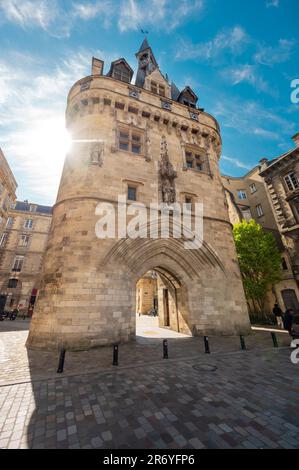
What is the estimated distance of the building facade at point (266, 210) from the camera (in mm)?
17438

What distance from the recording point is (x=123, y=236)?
9.42 meters

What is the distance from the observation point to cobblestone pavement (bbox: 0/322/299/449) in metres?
2.57

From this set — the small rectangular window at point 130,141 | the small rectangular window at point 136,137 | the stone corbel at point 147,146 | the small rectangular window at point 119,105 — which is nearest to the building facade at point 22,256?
the small rectangular window at point 130,141

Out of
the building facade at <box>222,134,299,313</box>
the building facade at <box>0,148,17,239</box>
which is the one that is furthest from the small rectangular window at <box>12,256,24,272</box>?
the building facade at <box>222,134,299,313</box>

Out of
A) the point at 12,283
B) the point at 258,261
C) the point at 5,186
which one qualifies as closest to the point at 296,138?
the point at 258,261

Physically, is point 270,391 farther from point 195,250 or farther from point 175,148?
point 175,148

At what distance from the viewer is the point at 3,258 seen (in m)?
25.6

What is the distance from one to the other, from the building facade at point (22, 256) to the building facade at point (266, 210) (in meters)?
25.9

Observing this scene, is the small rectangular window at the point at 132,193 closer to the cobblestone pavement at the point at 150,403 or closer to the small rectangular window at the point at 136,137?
the small rectangular window at the point at 136,137

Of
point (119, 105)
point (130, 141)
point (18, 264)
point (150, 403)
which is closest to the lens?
point (150, 403)

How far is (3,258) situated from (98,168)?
23.2m

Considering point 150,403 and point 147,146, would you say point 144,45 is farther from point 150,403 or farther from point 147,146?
point 150,403

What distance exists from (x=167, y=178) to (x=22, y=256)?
79.1 feet

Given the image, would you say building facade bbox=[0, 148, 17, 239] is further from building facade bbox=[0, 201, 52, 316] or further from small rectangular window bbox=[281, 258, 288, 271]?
small rectangular window bbox=[281, 258, 288, 271]
